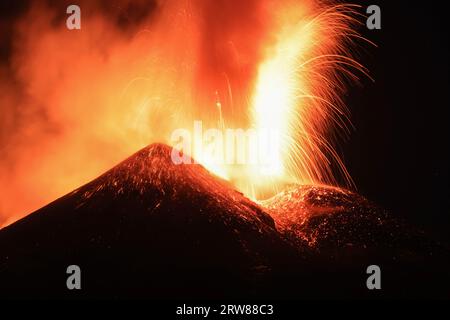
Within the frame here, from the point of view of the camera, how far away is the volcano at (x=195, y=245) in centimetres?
1703

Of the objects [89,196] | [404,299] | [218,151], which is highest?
[218,151]

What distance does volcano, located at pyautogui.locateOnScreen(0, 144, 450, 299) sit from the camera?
1703cm

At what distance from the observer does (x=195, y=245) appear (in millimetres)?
18719

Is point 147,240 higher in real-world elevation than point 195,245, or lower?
higher

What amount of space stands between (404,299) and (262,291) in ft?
16.7

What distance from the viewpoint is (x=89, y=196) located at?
22.1 metres

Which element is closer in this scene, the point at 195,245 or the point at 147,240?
the point at 195,245
